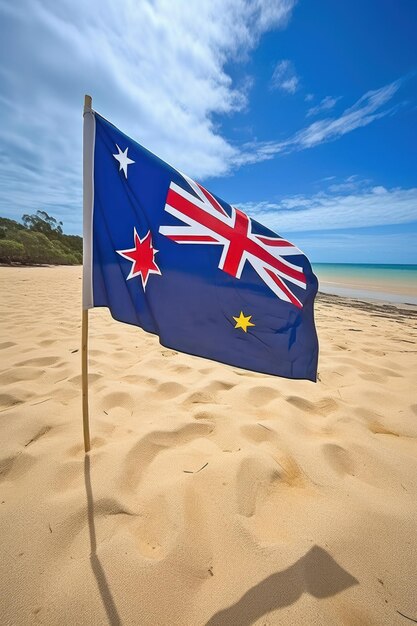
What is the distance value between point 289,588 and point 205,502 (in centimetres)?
51

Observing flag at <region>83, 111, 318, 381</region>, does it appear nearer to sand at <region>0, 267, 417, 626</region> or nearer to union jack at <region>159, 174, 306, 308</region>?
union jack at <region>159, 174, 306, 308</region>

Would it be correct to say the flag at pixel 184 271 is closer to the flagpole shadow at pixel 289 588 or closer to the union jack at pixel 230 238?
the union jack at pixel 230 238

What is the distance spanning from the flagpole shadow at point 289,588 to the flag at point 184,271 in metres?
0.99

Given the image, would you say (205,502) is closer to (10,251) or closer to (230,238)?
(230,238)

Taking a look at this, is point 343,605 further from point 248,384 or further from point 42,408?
point 42,408

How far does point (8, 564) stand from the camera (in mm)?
1078

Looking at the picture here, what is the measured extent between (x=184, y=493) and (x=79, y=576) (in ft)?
1.86

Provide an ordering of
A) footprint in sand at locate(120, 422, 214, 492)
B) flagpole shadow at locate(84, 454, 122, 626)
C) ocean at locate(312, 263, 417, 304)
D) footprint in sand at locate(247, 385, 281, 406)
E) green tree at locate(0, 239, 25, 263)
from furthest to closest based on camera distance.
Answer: green tree at locate(0, 239, 25, 263) < ocean at locate(312, 263, 417, 304) < footprint in sand at locate(247, 385, 281, 406) < footprint in sand at locate(120, 422, 214, 492) < flagpole shadow at locate(84, 454, 122, 626)

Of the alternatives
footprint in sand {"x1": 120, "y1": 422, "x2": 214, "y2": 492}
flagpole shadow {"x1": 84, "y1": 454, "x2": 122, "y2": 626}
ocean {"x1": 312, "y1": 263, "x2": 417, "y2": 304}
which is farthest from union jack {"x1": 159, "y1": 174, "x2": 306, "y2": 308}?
ocean {"x1": 312, "y1": 263, "x2": 417, "y2": 304}

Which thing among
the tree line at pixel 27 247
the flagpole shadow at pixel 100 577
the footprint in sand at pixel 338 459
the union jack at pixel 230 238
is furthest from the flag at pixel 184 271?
the tree line at pixel 27 247

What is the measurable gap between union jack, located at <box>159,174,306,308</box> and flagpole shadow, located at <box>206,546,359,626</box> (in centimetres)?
141

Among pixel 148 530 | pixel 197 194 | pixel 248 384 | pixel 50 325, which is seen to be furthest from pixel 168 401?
pixel 50 325

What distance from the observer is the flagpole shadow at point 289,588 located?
0.98 m

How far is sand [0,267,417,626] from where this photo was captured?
101 cm
